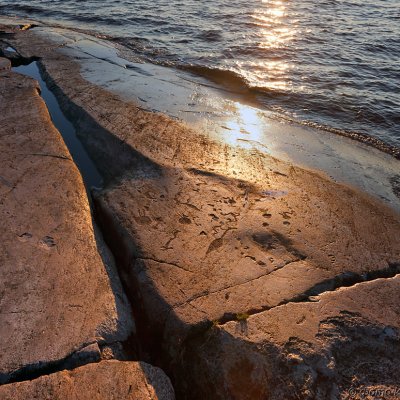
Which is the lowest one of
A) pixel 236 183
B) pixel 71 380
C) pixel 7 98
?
pixel 71 380

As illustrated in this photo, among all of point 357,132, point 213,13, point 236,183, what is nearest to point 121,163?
point 236,183

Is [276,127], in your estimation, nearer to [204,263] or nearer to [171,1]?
[204,263]

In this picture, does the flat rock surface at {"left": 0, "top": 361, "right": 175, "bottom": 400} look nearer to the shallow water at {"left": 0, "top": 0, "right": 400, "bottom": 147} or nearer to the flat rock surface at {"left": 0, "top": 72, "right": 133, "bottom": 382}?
the flat rock surface at {"left": 0, "top": 72, "right": 133, "bottom": 382}

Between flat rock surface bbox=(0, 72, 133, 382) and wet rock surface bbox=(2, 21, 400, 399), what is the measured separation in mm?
205

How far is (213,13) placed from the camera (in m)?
9.77

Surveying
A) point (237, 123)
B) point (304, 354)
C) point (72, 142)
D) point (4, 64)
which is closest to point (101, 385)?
point (304, 354)

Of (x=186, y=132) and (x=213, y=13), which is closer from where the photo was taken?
(x=186, y=132)

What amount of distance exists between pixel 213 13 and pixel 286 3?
294 centimetres

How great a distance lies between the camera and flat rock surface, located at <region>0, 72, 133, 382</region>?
2033 millimetres

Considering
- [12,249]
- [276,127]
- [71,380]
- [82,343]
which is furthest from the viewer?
[276,127]

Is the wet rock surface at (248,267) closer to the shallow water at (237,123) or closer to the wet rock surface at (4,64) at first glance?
the shallow water at (237,123)

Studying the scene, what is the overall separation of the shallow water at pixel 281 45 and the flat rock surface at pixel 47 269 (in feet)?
11.5

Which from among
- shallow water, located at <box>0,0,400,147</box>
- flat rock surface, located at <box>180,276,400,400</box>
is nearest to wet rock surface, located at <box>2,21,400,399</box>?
flat rock surface, located at <box>180,276,400,400</box>

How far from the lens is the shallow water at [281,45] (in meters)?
5.55
